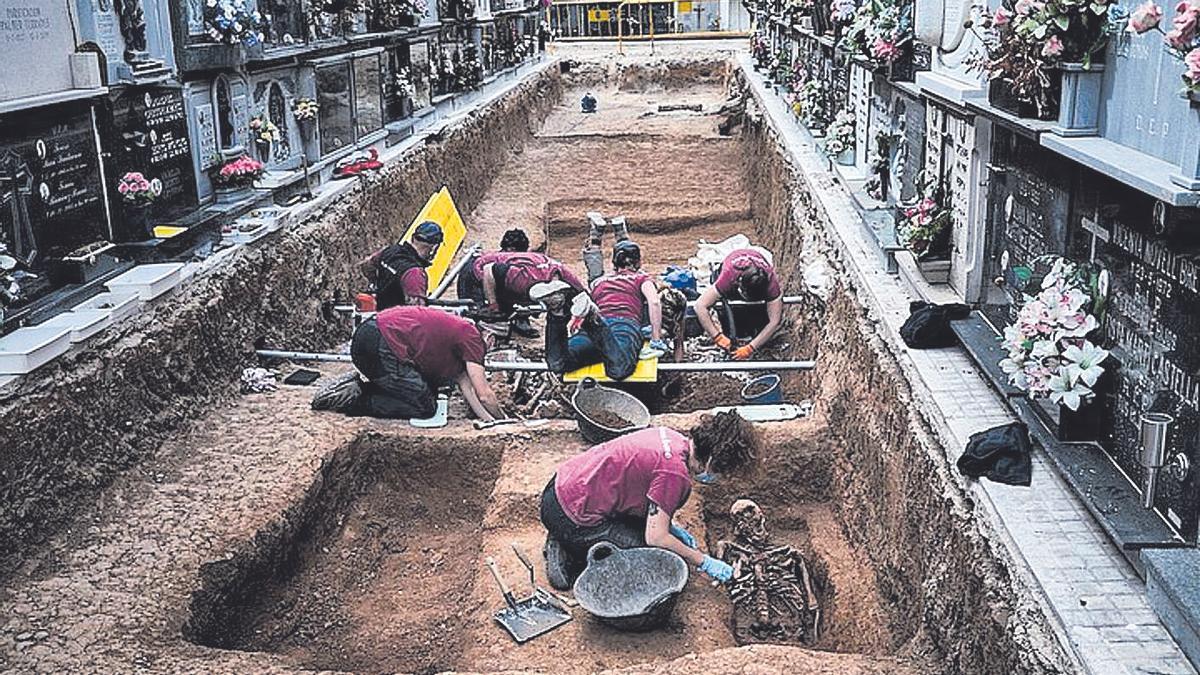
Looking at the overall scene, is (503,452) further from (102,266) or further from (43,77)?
(43,77)

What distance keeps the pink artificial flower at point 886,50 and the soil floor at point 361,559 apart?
3.59m

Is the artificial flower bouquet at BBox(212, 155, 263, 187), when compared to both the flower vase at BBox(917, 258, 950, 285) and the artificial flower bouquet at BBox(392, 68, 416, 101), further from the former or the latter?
the artificial flower bouquet at BBox(392, 68, 416, 101)

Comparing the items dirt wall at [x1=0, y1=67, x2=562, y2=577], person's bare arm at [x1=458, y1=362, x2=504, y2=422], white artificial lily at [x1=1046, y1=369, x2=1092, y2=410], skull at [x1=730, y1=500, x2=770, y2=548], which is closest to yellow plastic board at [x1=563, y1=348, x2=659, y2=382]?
person's bare arm at [x1=458, y1=362, x2=504, y2=422]

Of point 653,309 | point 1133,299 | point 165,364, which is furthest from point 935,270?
point 165,364

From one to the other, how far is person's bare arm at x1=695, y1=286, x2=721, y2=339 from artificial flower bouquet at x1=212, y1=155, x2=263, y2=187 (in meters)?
4.60

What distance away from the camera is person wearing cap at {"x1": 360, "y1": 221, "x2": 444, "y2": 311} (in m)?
10.8

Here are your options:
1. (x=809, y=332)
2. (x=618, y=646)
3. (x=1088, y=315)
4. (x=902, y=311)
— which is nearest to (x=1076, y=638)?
(x=1088, y=315)

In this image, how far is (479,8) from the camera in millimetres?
26547

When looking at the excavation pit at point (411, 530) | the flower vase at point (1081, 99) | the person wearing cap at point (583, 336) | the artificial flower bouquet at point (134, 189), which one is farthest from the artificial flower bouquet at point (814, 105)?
the flower vase at point (1081, 99)

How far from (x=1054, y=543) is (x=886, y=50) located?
6.74 m

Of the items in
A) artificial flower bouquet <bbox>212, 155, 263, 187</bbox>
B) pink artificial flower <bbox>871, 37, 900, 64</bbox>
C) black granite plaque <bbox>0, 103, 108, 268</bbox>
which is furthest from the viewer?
artificial flower bouquet <bbox>212, 155, 263, 187</bbox>

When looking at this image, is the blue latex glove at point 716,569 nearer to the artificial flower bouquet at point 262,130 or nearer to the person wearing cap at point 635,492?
the person wearing cap at point 635,492

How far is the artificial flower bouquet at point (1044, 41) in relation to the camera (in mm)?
5715

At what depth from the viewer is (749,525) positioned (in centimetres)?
729
